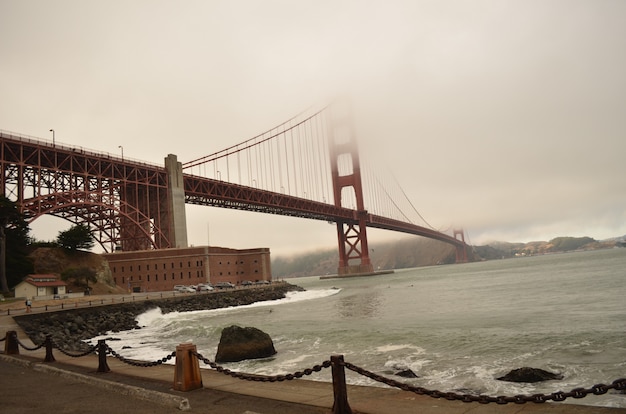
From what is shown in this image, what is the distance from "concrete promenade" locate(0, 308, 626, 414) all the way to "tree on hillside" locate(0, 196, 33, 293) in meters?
37.7

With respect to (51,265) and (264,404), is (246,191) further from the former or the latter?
(264,404)

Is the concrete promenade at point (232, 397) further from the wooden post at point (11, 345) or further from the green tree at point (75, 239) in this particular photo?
the green tree at point (75, 239)

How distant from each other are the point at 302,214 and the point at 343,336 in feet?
204

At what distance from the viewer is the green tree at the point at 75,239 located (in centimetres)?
5297

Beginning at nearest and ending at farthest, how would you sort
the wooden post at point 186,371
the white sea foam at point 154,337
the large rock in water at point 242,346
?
the wooden post at point 186,371 → the large rock in water at point 242,346 → the white sea foam at point 154,337

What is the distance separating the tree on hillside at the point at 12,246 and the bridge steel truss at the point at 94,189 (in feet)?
10.6

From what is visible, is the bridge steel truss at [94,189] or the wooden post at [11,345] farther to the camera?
the bridge steel truss at [94,189]

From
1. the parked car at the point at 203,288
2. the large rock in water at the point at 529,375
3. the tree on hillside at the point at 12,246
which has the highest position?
the tree on hillside at the point at 12,246

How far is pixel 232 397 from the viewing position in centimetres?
707

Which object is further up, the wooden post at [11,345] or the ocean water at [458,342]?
the wooden post at [11,345]

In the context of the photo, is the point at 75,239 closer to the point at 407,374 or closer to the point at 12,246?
the point at 12,246

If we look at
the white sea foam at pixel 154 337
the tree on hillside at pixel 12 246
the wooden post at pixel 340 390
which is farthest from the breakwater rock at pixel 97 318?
the wooden post at pixel 340 390

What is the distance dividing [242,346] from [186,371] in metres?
9.29

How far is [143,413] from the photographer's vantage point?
21.0 feet
